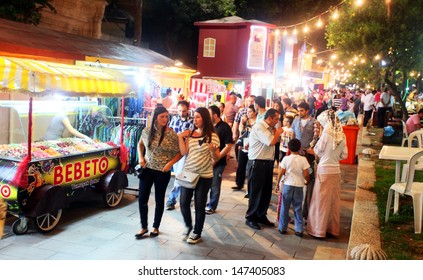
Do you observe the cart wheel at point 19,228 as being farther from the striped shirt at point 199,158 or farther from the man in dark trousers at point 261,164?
the man in dark trousers at point 261,164

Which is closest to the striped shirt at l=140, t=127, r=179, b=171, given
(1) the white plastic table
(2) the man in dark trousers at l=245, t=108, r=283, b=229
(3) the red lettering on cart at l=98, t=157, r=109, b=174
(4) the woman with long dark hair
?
(4) the woman with long dark hair

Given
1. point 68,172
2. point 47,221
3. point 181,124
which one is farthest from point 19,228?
point 181,124

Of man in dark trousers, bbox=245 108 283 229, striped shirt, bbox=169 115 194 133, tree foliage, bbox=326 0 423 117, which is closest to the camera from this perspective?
man in dark trousers, bbox=245 108 283 229

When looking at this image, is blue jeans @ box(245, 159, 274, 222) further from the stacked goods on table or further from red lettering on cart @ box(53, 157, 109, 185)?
the stacked goods on table

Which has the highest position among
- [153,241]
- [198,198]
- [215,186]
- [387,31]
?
[387,31]

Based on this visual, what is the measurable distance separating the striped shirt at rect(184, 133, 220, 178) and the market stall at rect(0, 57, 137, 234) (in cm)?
190

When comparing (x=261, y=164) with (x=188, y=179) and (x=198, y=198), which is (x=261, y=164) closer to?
(x=198, y=198)

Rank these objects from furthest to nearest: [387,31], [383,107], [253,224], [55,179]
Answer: [383,107], [387,31], [253,224], [55,179]

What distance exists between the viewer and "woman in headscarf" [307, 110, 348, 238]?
6.11 m

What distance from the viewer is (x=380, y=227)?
6266 millimetres

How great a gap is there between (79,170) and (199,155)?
7.07 ft

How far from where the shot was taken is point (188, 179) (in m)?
5.59

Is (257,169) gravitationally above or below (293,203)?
above

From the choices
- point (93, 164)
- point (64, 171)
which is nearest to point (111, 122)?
point (93, 164)
